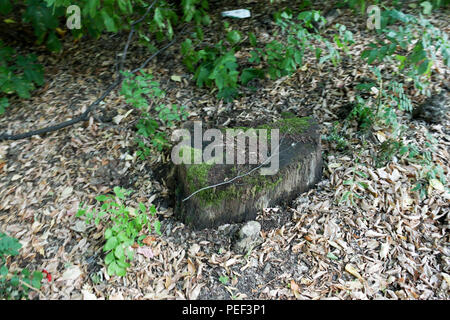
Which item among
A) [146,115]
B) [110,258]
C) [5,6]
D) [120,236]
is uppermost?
[5,6]

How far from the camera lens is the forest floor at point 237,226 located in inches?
91.0

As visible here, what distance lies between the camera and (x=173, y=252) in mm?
2490

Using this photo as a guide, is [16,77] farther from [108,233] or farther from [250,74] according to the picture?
[250,74]

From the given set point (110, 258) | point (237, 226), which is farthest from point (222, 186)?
point (110, 258)

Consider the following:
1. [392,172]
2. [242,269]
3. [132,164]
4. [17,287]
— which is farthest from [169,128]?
[392,172]

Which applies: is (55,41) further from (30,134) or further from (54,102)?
(30,134)

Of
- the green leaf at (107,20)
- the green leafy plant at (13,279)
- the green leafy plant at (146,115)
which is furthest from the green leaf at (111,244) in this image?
the green leaf at (107,20)

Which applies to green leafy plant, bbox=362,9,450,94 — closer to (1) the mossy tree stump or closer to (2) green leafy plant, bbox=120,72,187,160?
(1) the mossy tree stump

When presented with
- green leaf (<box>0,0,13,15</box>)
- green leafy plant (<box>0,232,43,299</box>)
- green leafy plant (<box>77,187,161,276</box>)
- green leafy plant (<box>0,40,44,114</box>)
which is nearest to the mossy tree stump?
green leafy plant (<box>77,187,161,276</box>)

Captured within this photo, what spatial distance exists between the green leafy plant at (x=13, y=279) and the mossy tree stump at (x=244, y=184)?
1035 mm

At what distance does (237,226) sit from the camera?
2564mm

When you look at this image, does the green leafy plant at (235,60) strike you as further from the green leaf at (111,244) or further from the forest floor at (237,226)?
the green leaf at (111,244)

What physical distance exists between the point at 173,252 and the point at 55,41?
7.96 feet

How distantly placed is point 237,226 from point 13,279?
1.49m
